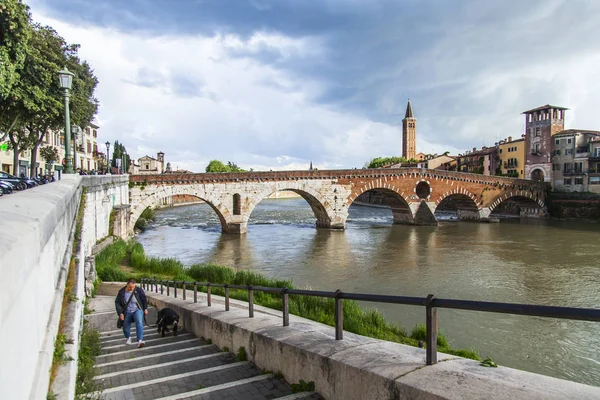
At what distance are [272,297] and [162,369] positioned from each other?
7.51m

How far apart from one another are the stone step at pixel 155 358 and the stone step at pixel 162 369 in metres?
0.20

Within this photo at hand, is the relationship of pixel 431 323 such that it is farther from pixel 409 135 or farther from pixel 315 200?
pixel 409 135

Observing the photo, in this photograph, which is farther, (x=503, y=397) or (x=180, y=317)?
(x=180, y=317)

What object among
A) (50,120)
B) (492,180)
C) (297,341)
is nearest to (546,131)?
(492,180)

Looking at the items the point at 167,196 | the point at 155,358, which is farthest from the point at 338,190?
the point at 155,358

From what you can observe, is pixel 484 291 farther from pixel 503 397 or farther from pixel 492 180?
pixel 492 180

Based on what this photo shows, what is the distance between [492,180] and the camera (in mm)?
43656

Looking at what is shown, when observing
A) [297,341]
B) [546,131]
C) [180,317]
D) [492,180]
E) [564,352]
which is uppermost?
[546,131]

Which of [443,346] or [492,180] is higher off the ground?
[492,180]

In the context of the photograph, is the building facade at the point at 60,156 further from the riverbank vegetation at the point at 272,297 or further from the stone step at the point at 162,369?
the stone step at the point at 162,369

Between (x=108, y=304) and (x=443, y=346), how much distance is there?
30.2 feet

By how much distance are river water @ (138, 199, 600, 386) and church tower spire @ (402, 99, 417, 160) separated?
243ft

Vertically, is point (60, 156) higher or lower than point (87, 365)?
higher

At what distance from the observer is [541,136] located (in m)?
50.6
